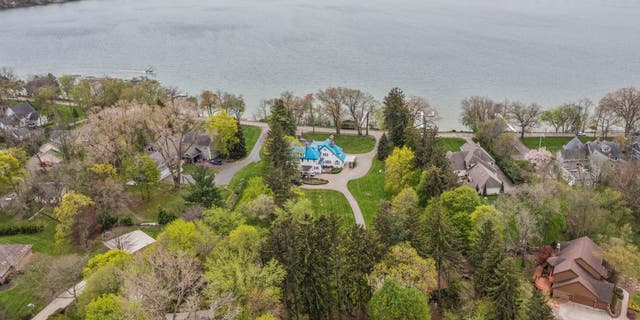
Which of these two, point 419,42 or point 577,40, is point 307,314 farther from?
point 577,40

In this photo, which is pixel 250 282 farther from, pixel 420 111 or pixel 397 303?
pixel 420 111

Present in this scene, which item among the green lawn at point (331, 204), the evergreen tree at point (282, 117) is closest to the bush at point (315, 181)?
the green lawn at point (331, 204)

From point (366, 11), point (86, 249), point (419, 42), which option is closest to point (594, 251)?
point (86, 249)

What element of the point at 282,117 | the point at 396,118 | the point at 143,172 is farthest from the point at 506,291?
the point at 282,117

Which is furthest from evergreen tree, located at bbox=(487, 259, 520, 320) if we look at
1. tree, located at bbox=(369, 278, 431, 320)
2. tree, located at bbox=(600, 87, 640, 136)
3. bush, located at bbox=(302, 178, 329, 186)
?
tree, located at bbox=(600, 87, 640, 136)

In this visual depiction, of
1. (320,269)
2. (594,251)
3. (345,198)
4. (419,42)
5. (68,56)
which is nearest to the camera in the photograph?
(320,269)
